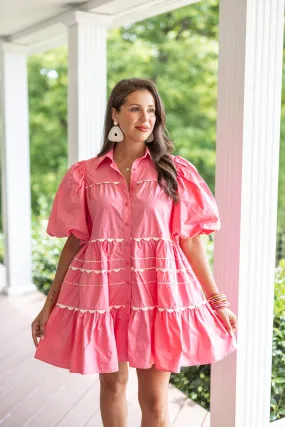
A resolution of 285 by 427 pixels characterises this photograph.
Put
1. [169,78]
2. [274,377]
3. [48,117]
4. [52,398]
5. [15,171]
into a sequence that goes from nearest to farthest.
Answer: [274,377], [52,398], [15,171], [169,78], [48,117]

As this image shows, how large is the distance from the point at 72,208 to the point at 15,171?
3.37 meters

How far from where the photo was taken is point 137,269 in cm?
212

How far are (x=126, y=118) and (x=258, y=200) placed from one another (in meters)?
0.69

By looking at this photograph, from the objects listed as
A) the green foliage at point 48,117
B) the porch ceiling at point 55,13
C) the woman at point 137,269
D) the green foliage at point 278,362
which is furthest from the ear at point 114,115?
the green foliage at point 48,117

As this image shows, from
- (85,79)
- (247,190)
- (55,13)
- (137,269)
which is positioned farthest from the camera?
(55,13)

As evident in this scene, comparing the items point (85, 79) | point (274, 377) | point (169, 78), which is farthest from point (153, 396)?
point (169, 78)

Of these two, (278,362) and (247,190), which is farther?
(278,362)

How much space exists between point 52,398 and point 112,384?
127 centimetres

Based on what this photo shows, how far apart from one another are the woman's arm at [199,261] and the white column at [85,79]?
1.80 meters

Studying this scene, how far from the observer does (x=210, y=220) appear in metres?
2.19

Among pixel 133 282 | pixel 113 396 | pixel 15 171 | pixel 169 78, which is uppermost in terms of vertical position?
pixel 169 78

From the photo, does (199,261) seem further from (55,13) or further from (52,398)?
(55,13)

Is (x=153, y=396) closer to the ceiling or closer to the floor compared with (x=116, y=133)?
closer to the floor

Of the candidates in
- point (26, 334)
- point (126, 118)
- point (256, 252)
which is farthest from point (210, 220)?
point (26, 334)
